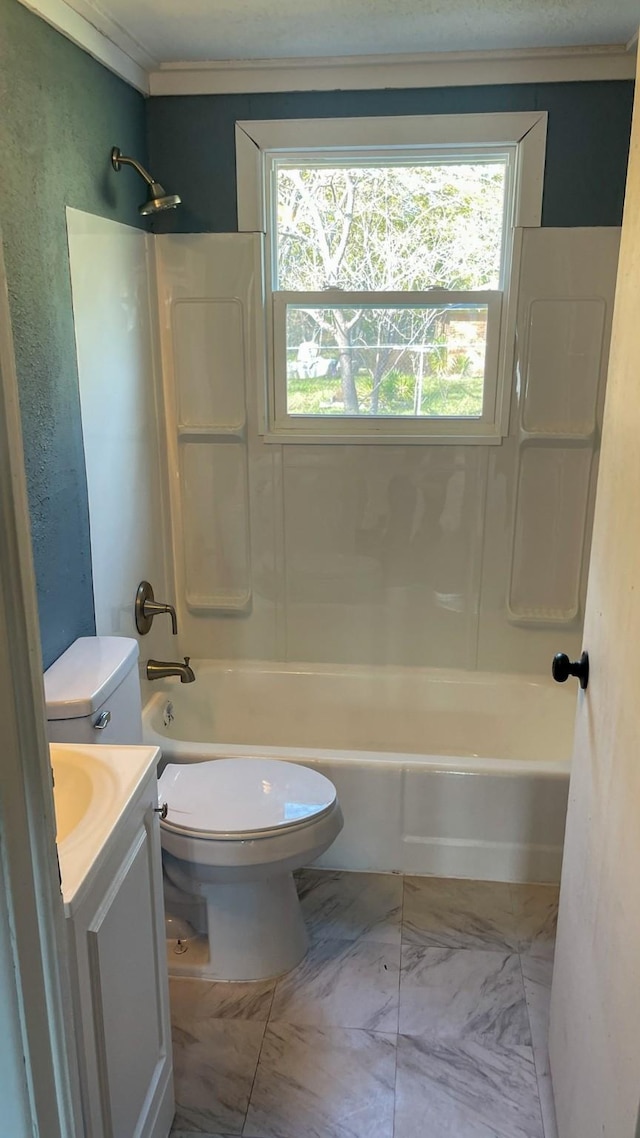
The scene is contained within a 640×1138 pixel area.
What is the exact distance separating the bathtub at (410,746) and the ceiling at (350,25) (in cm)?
195

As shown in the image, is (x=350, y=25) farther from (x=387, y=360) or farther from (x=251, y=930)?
(x=251, y=930)

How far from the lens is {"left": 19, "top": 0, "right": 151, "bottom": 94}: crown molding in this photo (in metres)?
1.94

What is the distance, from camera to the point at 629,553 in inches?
48.2

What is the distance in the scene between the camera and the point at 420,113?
253 centimetres

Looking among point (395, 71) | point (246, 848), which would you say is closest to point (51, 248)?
point (395, 71)

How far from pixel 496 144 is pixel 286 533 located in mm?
1415

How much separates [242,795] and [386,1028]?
630 millimetres

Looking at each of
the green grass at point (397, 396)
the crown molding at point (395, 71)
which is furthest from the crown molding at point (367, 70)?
the green grass at point (397, 396)

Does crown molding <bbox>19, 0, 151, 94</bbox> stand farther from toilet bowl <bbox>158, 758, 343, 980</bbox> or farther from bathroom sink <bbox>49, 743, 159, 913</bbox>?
toilet bowl <bbox>158, 758, 343, 980</bbox>

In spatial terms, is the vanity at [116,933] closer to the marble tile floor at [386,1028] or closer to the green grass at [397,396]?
the marble tile floor at [386,1028]

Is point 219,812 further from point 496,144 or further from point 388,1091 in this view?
point 496,144

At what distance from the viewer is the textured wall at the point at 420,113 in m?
2.47

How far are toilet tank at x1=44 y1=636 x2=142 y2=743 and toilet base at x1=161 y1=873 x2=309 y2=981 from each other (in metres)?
0.47

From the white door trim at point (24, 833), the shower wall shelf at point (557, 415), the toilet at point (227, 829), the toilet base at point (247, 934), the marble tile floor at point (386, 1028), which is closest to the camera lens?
the white door trim at point (24, 833)
